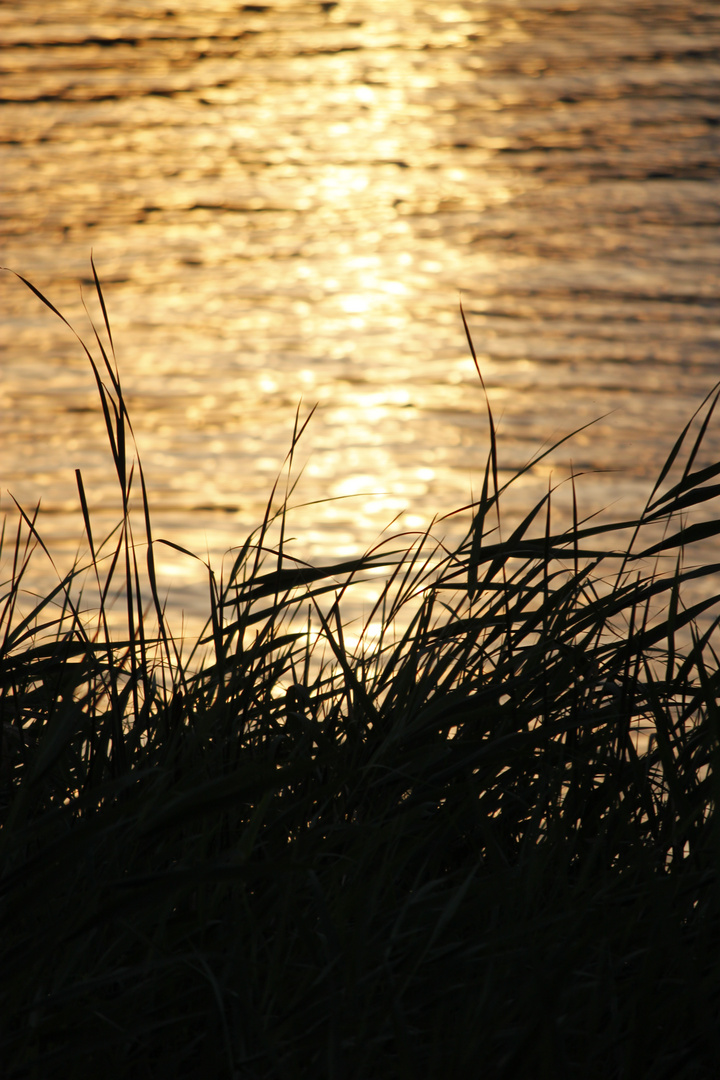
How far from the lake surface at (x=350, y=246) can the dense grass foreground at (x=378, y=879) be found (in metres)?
1.84

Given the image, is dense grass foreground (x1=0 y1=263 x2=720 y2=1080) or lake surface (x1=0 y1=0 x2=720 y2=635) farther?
lake surface (x1=0 y1=0 x2=720 y2=635)

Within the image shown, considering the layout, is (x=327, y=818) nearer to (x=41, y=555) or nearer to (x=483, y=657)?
(x=483, y=657)

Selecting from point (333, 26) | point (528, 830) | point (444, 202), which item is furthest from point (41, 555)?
point (333, 26)

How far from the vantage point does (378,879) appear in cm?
90

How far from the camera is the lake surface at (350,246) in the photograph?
396 centimetres

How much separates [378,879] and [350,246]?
192 inches

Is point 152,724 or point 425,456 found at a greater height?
point 152,724

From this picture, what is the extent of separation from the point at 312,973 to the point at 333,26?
282 inches

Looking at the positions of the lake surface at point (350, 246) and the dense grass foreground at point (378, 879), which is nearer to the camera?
the dense grass foreground at point (378, 879)

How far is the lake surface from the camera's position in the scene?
3.96 m

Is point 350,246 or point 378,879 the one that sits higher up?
point 378,879

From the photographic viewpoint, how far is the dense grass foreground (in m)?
0.82

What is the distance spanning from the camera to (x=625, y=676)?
116 centimetres

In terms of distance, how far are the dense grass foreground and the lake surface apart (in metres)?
1.84
